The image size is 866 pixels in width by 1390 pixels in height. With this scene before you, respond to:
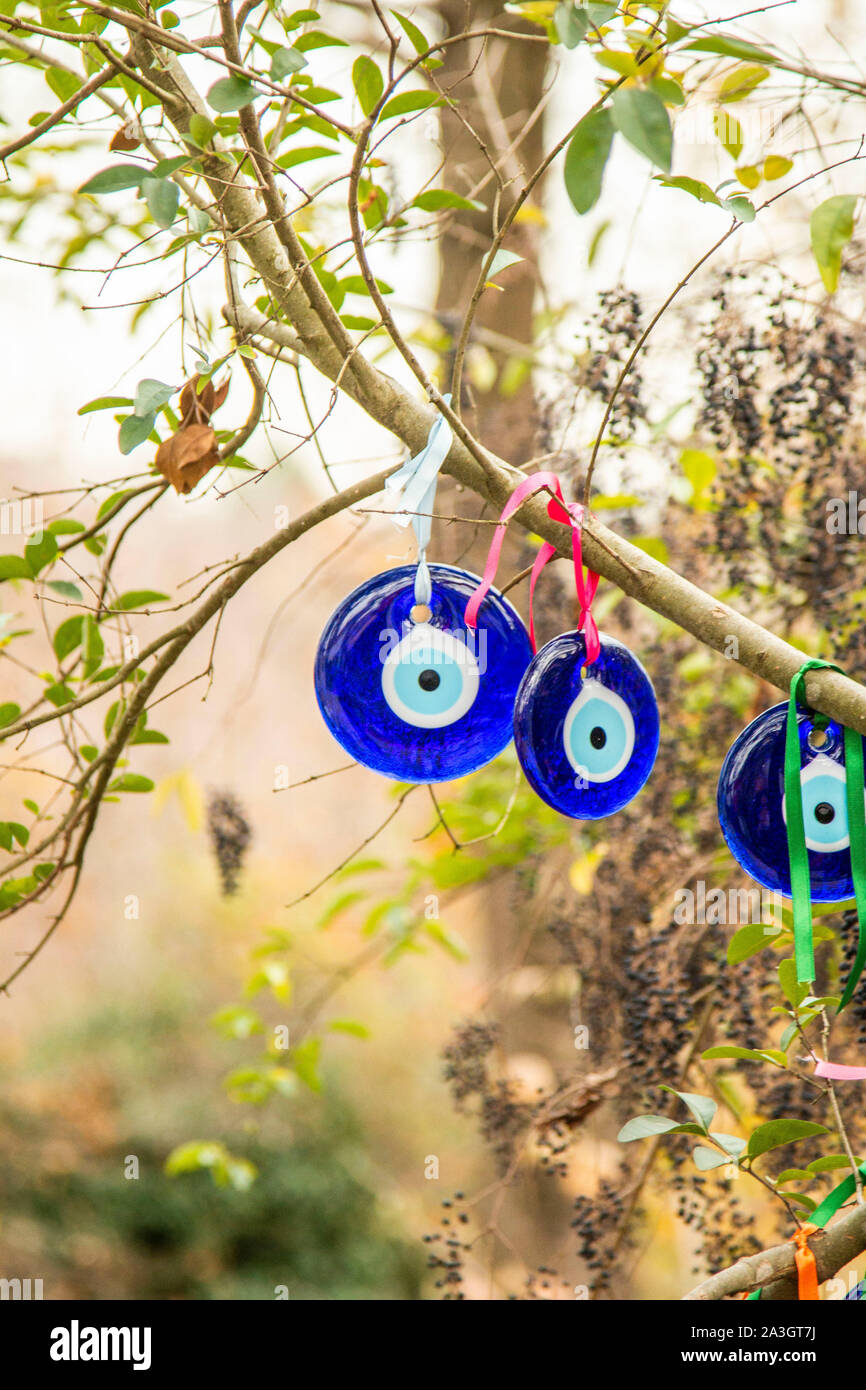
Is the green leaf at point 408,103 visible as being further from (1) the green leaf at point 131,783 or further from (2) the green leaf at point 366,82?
(1) the green leaf at point 131,783

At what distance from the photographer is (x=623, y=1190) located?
133cm

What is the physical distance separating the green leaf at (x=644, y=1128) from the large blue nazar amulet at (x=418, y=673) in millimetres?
250

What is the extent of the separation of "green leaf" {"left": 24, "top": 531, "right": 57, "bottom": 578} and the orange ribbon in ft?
2.46

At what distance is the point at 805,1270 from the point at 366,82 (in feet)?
2.82

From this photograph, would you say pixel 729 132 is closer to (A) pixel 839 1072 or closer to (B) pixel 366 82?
(B) pixel 366 82

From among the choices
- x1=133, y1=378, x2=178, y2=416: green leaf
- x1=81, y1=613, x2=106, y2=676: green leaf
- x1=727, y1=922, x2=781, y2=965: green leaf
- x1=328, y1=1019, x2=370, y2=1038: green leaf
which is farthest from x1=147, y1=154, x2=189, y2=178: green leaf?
x1=328, y1=1019, x2=370, y2=1038: green leaf

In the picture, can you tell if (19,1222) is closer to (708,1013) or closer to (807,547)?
(708,1013)

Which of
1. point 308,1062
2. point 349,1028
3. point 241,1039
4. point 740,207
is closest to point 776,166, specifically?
point 740,207

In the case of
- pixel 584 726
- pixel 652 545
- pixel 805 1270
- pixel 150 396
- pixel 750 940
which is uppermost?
pixel 652 545

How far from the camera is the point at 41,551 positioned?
912mm

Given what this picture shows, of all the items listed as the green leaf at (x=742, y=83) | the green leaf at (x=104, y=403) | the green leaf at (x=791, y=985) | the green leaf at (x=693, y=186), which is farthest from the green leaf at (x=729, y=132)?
the green leaf at (x=791, y=985)

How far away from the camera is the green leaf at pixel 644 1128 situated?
69cm

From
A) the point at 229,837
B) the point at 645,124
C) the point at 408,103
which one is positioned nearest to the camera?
the point at 645,124
